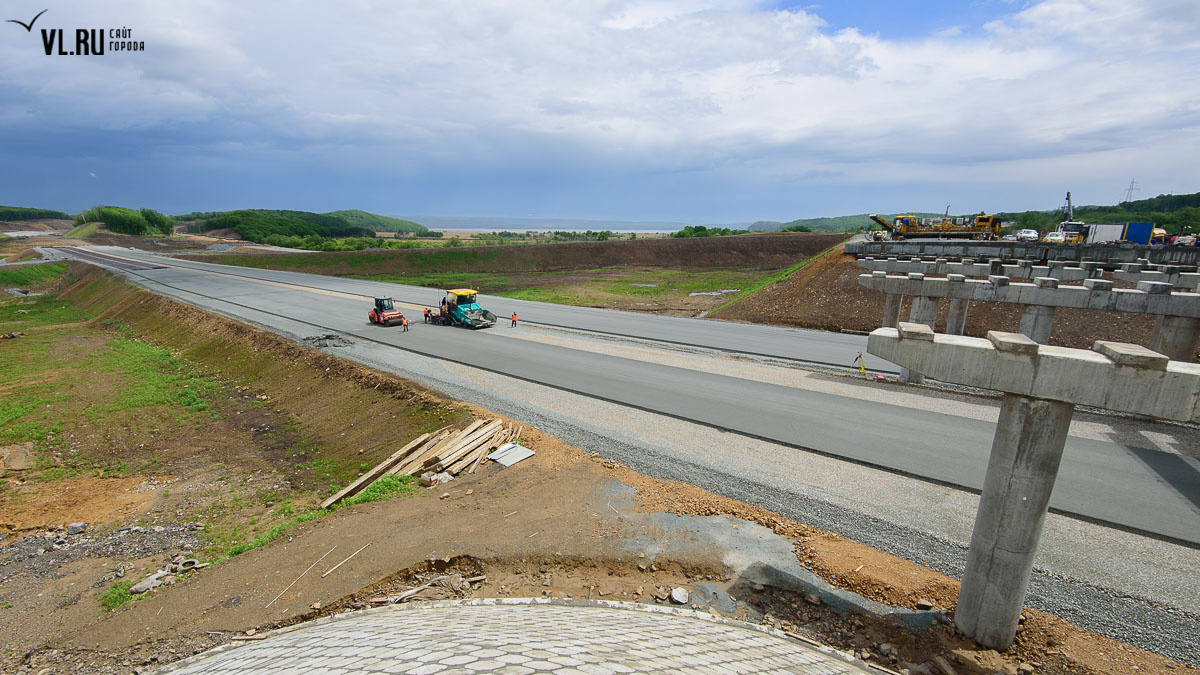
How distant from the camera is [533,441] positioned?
13.2 m

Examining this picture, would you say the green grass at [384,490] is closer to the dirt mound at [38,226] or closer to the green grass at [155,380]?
the green grass at [155,380]

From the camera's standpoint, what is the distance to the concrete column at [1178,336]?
13781 millimetres

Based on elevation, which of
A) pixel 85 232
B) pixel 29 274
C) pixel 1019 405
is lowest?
pixel 29 274

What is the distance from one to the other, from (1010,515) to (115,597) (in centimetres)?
1435

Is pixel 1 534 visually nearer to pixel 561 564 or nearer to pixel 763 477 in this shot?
pixel 561 564

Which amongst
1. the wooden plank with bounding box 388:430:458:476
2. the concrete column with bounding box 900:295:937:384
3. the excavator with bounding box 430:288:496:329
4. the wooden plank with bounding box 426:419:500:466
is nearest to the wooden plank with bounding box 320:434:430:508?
the wooden plank with bounding box 388:430:458:476

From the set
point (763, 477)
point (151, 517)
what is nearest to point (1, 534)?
point (151, 517)

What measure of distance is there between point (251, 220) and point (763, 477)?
167053 mm

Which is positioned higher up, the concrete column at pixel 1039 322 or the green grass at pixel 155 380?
the concrete column at pixel 1039 322

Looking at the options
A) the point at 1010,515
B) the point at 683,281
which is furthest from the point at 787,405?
the point at 683,281

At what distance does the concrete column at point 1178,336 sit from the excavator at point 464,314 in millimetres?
26460

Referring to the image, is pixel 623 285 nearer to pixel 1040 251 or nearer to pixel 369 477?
pixel 1040 251

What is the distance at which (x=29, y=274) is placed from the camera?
5997 centimetres

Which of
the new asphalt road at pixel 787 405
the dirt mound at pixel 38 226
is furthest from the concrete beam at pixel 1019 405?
the dirt mound at pixel 38 226
